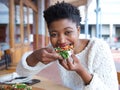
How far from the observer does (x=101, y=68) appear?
3.41 ft

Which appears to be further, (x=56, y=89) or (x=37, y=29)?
(x=37, y=29)

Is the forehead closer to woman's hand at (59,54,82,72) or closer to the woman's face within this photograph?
the woman's face

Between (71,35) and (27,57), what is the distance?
29 centimetres

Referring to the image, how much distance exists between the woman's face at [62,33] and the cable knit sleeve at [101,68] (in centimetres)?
14

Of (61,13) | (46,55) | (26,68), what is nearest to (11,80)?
Answer: (26,68)

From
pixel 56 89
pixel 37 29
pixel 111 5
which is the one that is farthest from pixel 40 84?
pixel 111 5

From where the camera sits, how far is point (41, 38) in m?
8.66

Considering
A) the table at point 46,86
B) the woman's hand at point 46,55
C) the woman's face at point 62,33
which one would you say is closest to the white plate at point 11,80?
the table at point 46,86

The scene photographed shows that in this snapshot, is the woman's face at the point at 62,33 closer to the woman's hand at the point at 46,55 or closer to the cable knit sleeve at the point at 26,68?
the woman's hand at the point at 46,55

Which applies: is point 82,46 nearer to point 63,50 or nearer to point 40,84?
point 63,50

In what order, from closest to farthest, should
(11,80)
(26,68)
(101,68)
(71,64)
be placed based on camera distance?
(71,64), (101,68), (26,68), (11,80)

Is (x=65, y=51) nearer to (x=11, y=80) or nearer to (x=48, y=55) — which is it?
(x=48, y=55)

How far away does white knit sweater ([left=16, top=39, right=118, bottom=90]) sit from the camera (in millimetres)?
1006

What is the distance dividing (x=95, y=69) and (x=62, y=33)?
0.23m
